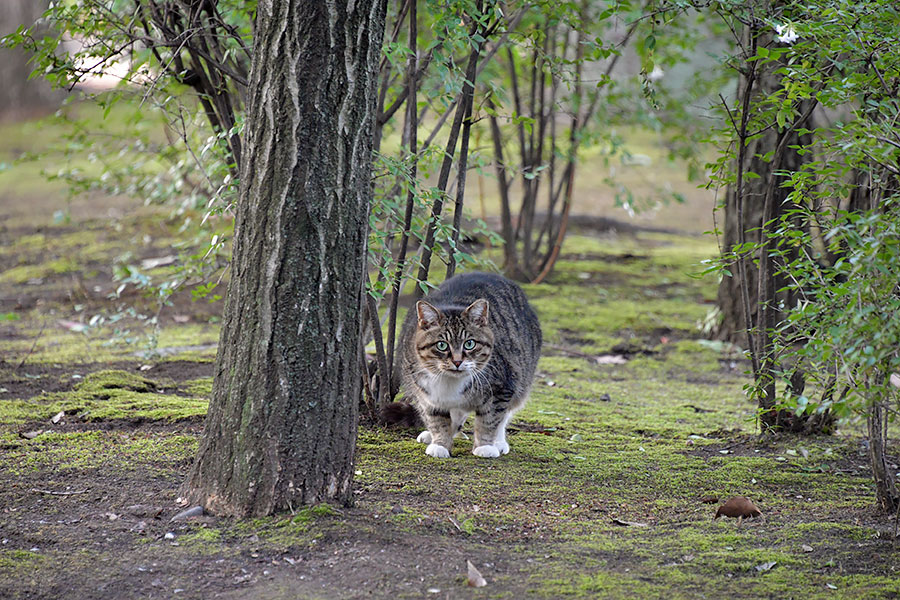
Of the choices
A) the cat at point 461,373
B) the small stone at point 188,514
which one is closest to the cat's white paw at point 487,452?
the cat at point 461,373

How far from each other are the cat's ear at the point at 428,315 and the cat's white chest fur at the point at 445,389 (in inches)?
9.8

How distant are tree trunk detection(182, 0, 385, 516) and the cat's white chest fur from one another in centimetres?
125

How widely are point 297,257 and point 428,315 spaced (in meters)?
1.48

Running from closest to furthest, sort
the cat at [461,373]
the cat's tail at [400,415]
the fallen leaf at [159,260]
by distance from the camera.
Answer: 1. the cat at [461,373]
2. the cat's tail at [400,415]
3. the fallen leaf at [159,260]

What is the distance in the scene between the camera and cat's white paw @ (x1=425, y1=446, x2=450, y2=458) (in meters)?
3.96

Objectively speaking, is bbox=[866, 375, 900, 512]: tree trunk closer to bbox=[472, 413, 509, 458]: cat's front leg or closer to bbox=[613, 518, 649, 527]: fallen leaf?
bbox=[613, 518, 649, 527]: fallen leaf

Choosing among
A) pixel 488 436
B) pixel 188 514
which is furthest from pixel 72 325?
pixel 188 514

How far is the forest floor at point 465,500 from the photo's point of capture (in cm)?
249

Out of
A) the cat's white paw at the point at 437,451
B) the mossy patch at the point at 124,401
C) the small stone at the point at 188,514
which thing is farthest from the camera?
the mossy patch at the point at 124,401

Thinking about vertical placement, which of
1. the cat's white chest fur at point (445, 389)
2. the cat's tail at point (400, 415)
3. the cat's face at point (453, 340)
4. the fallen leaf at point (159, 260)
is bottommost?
the cat's tail at point (400, 415)

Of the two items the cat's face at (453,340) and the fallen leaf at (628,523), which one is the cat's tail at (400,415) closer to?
the cat's face at (453,340)

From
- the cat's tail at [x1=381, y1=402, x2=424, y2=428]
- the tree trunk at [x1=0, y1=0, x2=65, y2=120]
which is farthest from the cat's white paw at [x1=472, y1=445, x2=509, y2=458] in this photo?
the tree trunk at [x1=0, y1=0, x2=65, y2=120]

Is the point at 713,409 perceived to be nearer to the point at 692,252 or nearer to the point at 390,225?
the point at 390,225

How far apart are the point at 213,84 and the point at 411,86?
0.90m
